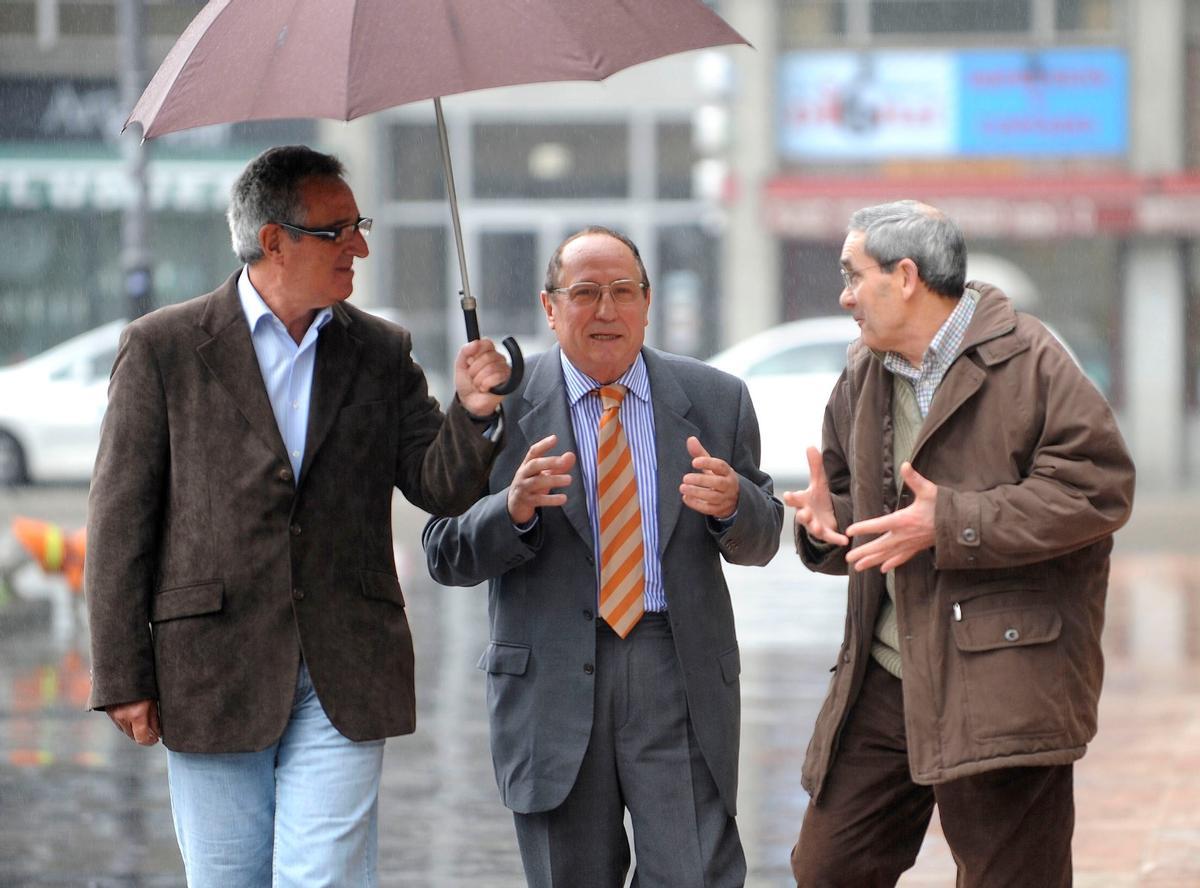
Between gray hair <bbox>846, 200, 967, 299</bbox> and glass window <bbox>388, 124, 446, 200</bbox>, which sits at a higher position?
glass window <bbox>388, 124, 446, 200</bbox>

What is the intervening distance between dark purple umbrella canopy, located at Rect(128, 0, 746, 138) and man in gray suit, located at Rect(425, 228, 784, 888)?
1.57 feet

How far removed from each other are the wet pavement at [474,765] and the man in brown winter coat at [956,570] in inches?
81.0

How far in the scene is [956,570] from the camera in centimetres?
423

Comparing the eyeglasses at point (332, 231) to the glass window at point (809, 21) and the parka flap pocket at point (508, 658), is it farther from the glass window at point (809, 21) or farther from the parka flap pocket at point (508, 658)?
the glass window at point (809, 21)

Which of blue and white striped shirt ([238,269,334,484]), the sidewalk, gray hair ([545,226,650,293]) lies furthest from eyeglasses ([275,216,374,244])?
the sidewalk

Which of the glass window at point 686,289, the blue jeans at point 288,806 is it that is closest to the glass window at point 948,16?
the glass window at point 686,289

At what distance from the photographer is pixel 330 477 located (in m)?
4.26

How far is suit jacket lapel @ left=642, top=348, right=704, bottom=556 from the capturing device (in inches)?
175

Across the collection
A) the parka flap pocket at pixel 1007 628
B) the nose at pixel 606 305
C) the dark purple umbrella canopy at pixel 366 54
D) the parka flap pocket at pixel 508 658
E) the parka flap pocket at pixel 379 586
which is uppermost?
the dark purple umbrella canopy at pixel 366 54

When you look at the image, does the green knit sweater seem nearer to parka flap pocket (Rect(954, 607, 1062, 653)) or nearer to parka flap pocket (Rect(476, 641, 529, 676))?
parka flap pocket (Rect(954, 607, 1062, 653))

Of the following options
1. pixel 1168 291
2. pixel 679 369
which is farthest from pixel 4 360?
pixel 679 369

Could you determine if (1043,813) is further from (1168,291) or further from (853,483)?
(1168,291)

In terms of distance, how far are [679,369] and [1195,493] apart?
18.6 metres

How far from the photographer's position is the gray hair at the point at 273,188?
4227 mm
